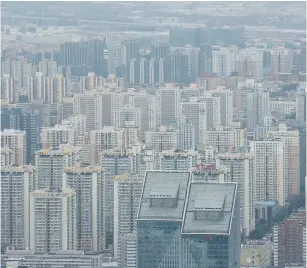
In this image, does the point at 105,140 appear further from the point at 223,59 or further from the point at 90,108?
the point at 223,59

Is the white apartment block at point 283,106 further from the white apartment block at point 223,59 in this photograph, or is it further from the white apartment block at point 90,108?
the white apartment block at point 90,108

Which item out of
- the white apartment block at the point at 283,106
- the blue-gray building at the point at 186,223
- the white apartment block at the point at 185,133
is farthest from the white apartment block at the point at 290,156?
the blue-gray building at the point at 186,223

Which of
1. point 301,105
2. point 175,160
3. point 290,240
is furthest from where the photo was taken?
point 301,105

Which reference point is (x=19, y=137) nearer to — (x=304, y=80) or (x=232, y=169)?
(x=232, y=169)

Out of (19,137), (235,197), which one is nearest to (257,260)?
(235,197)

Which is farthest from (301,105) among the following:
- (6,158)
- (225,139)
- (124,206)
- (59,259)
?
(59,259)

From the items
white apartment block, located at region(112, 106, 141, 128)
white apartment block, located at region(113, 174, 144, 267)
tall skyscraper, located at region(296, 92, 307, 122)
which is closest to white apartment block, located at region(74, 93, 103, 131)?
white apartment block, located at region(112, 106, 141, 128)

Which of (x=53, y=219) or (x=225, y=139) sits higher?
(x=225, y=139)
